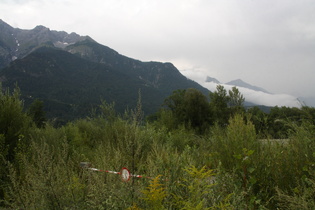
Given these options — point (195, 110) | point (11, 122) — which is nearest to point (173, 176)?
point (11, 122)

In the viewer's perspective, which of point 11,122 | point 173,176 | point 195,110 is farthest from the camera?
point 195,110

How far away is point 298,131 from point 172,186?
9.07 feet

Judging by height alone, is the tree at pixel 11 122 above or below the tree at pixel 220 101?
below

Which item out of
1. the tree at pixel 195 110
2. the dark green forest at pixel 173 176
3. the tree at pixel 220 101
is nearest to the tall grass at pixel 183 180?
the dark green forest at pixel 173 176

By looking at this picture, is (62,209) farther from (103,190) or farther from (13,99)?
(13,99)

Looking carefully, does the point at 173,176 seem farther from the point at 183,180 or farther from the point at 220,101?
the point at 220,101

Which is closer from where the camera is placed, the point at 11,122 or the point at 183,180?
the point at 183,180

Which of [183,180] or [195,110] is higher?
[195,110]

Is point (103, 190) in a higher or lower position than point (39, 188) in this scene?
higher

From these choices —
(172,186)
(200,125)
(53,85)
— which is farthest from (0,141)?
(53,85)

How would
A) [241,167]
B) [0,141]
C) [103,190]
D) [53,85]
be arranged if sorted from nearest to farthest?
[103,190], [241,167], [0,141], [53,85]

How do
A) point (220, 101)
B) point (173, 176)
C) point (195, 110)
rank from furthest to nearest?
1. point (220, 101)
2. point (195, 110)
3. point (173, 176)

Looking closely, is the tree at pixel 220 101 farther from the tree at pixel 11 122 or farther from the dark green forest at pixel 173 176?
the tree at pixel 11 122

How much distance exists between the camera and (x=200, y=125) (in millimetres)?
23016
